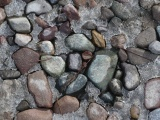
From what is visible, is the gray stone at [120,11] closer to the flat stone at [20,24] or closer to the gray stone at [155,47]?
the gray stone at [155,47]

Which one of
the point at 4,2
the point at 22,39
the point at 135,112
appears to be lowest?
the point at 135,112

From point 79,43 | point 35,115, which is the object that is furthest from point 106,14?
point 35,115

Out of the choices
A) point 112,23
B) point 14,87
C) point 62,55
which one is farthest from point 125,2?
point 14,87

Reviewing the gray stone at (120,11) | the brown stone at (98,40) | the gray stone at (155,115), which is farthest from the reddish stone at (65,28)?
the gray stone at (155,115)

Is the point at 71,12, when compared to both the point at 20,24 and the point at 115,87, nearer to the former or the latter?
the point at 20,24

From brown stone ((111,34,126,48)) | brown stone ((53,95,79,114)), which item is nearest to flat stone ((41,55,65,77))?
brown stone ((53,95,79,114))
